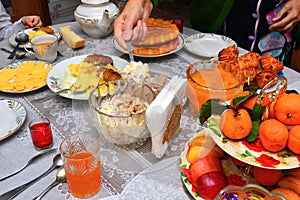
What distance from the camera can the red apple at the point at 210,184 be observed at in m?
0.73

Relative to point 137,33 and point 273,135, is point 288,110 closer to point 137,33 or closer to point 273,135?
point 273,135

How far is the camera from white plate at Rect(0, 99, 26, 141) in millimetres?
969

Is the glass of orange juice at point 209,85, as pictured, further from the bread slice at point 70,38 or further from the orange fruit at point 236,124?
the bread slice at point 70,38

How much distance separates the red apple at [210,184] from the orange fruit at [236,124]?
87 millimetres

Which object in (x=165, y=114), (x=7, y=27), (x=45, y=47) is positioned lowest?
(x=7, y=27)

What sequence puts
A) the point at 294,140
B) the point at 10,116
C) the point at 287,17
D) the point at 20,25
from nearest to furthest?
the point at 294,140
the point at 10,116
the point at 287,17
the point at 20,25

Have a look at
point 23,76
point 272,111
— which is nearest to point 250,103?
point 272,111

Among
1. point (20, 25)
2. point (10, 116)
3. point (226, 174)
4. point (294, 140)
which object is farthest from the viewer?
point (20, 25)

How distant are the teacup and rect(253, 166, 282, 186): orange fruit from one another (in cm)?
85

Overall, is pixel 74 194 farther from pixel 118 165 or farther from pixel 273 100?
pixel 273 100

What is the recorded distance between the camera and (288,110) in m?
0.72

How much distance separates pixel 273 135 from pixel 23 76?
841 mm

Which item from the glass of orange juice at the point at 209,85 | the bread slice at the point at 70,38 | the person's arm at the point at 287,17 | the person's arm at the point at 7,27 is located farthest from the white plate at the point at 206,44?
the person's arm at the point at 7,27

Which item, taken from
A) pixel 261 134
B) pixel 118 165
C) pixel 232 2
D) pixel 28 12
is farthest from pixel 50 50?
pixel 28 12
